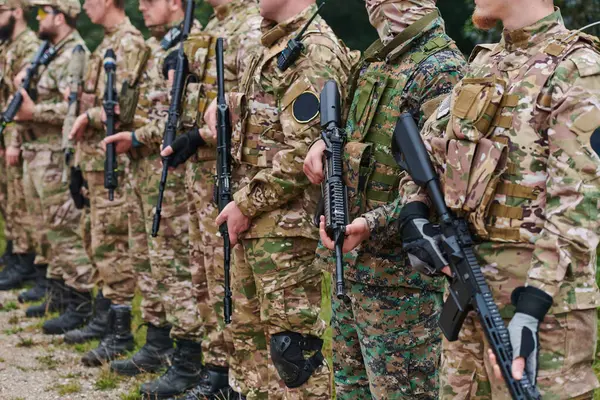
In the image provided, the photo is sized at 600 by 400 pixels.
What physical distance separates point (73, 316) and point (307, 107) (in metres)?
4.04

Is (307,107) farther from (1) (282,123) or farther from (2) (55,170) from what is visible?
(2) (55,170)

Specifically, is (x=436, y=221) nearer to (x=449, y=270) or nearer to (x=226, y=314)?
(x=449, y=270)

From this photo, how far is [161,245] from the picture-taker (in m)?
5.40

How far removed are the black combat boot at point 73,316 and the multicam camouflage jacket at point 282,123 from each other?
11.4ft

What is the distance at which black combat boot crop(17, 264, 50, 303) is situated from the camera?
775 centimetres

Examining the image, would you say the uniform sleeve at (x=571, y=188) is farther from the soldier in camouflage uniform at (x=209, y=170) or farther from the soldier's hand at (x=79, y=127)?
the soldier's hand at (x=79, y=127)

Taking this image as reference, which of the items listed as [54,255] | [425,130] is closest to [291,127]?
[425,130]

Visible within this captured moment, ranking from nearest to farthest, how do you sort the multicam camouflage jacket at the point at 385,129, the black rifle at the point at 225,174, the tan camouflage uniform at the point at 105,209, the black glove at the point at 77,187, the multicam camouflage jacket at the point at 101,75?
the multicam camouflage jacket at the point at 385,129 → the black rifle at the point at 225,174 → the multicam camouflage jacket at the point at 101,75 → the tan camouflage uniform at the point at 105,209 → the black glove at the point at 77,187

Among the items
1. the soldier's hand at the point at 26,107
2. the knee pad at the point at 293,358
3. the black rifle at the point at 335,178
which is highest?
the soldier's hand at the point at 26,107

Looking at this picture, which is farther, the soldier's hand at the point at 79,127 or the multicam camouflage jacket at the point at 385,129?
the soldier's hand at the point at 79,127

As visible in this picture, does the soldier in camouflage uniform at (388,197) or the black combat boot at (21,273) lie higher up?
the soldier in camouflage uniform at (388,197)

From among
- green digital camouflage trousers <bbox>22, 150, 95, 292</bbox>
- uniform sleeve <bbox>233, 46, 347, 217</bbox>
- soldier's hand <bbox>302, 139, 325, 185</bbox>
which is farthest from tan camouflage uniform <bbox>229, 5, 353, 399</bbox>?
green digital camouflage trousers <bbox>22, 150, 95, 292</bbox>

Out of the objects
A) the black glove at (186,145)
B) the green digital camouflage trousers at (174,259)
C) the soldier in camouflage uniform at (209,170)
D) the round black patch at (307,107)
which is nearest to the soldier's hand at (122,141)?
the green digital camouflage trousers at (174,259)

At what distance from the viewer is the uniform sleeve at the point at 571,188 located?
2.32 metres
